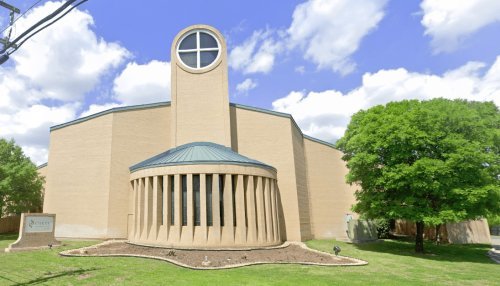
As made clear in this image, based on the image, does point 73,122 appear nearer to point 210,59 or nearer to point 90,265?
point 210,59

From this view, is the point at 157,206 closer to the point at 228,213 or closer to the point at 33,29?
the point at 228,213

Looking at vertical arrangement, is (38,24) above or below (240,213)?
above

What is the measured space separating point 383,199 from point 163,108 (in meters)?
21.0

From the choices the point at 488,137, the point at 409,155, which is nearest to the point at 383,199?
the point at 409,155

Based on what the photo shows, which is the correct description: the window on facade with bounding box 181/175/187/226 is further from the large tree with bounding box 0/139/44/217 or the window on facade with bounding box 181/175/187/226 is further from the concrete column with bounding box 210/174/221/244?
the large tree with bounding box 0/139/44/217

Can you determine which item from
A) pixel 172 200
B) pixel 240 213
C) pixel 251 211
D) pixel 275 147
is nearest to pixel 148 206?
pixel 172 200

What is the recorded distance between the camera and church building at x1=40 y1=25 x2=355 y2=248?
22344 mm

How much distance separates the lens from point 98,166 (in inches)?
1098

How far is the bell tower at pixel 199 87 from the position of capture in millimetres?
29406

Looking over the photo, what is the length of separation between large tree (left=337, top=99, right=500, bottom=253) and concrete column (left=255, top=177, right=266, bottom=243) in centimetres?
693

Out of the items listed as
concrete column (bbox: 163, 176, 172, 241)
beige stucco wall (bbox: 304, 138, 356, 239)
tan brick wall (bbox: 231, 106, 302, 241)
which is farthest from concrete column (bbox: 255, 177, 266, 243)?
beige stucco wall (bbox: 304, 138, 356, 239)

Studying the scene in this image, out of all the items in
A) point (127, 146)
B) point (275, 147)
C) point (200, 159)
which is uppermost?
point (127, 146)

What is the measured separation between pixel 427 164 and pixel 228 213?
1325cm

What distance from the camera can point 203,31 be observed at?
105 feet
